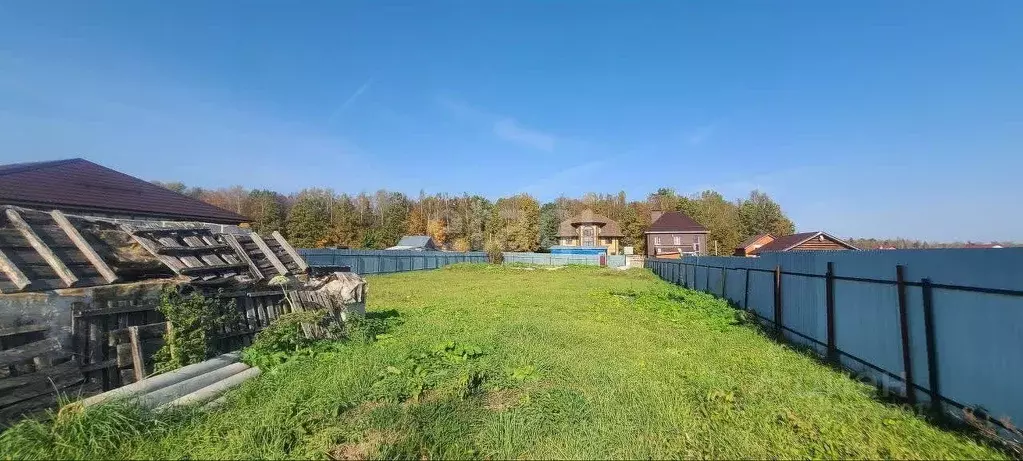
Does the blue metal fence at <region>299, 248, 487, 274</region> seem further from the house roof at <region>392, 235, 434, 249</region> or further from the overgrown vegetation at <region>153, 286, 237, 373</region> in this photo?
the overgrown vegetation at <region>153, 286, 237, 373</region>

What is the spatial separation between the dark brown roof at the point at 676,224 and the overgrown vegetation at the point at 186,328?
49.4 metres

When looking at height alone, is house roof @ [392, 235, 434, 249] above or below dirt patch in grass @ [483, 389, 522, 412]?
above

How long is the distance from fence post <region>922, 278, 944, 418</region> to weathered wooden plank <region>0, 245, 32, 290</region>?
29.4 feet

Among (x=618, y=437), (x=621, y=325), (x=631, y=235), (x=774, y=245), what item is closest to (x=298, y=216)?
(x=631, y=235)

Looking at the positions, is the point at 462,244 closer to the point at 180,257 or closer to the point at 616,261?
the point at 616,261

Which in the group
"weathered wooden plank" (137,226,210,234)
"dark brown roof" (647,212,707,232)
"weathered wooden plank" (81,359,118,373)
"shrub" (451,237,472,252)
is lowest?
"weathered wooden plank" (81,359,118,373)

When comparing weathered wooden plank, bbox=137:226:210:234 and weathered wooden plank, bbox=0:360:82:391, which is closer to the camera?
weathered wooden plank, bbox=0:360:82:391

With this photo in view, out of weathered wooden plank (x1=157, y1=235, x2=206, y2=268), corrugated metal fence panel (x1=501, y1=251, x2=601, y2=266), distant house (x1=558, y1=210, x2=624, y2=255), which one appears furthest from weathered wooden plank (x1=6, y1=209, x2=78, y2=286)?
distant house (x1=558, y1=210, x2=624, y2=255)

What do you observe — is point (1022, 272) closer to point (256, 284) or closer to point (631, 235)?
point (256, 284)

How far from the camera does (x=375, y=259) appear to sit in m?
32.1

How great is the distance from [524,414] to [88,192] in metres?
17.7

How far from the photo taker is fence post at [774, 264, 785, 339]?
31.2 feet

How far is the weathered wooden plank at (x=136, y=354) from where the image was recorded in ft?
17.2

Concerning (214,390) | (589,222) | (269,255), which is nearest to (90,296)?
(214,390)
